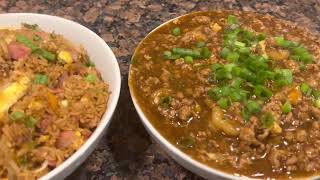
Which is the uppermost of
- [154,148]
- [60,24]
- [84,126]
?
[60,24]

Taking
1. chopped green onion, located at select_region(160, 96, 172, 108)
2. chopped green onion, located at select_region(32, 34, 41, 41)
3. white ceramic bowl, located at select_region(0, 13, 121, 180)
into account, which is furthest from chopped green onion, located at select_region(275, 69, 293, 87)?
chopped green onion, located at select_region(32, 34, 41, 41)

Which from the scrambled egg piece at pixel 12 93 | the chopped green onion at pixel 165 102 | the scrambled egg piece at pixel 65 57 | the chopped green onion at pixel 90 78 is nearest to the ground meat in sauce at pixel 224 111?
the chopped green onion at pixel 165 102

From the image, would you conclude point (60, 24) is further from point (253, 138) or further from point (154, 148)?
point (253, 138)

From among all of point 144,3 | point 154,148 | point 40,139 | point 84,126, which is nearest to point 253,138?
point 154,148

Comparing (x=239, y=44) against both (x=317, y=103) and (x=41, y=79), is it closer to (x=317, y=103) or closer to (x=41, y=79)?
(x=317, y=103)

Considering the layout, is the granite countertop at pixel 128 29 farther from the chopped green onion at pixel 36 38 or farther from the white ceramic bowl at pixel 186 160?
the chopped green onion at pixel 36 38
